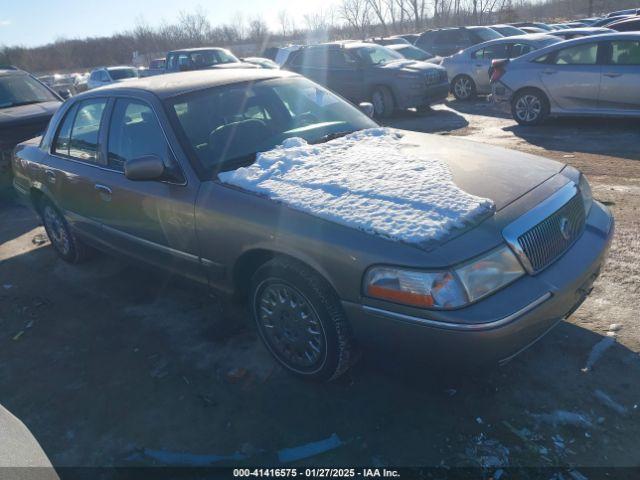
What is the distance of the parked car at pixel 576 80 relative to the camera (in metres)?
8.21

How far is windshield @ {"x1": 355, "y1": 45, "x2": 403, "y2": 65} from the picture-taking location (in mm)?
11835

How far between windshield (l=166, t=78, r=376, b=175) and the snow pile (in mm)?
179

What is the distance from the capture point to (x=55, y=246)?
548 centimetres

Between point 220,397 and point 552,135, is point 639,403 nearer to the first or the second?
point 220,397

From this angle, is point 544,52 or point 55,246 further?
point 544,52

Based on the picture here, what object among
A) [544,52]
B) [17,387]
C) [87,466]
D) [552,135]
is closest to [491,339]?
[87,466]

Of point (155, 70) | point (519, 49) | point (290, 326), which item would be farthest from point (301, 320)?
point (155, 70)

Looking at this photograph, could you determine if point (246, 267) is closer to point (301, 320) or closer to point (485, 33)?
point (301, 320)

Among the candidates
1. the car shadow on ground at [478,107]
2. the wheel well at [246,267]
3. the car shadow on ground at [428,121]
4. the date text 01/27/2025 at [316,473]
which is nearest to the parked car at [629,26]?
the car shadow on ground at [478,107]

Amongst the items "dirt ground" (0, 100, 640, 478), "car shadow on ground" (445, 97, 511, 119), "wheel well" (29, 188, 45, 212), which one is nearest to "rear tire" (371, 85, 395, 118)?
"car shadow on ground" (445, 97, 511, 119)

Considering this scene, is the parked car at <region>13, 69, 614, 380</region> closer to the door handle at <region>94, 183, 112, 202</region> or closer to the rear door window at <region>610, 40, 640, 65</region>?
the door handle at <region>94, 183, 112, 202</region>

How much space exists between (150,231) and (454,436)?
246 centimetres

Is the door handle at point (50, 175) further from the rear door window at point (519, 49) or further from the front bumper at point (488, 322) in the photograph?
the rear door window at point (519, 49)

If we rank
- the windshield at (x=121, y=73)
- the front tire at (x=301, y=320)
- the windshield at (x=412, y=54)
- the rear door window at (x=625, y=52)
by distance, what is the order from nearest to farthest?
the front tire at (x=301, y=320)
the rear door window at (x=625, y=52)
the windshield at (x=412, y=54)
the windshield at (x=121, y=73)
